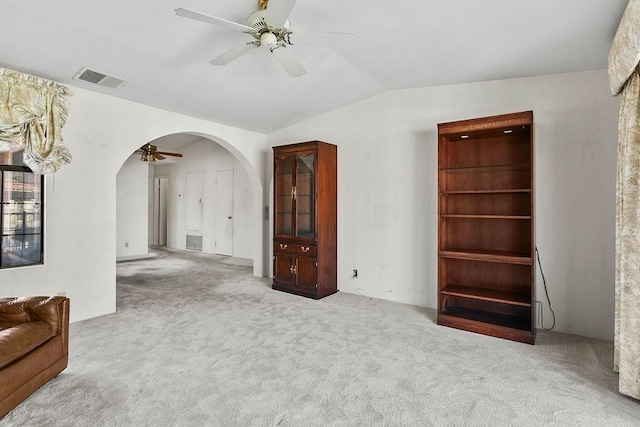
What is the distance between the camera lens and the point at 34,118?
3129mm

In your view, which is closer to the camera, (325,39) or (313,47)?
(325,39)

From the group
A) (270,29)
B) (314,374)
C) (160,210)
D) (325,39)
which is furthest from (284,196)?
(160,210)

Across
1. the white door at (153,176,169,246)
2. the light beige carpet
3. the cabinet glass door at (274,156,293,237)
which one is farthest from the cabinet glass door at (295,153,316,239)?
the white door at (153,176,169,246)

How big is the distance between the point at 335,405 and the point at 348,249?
9.29 feet

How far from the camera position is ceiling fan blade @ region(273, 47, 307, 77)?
262cm

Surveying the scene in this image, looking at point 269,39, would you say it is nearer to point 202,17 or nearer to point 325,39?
point 202,17

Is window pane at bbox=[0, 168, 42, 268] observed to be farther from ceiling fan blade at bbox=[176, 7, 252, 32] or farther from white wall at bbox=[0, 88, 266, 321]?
ceiling fan blade at bbox=[176, 7, 252, 32]

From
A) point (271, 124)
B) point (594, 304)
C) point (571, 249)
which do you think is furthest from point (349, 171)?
point (594, 304)

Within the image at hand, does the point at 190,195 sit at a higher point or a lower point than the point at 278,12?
lower

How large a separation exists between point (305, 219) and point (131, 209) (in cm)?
535

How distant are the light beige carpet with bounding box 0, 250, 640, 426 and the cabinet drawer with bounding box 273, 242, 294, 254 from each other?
41.8 inches

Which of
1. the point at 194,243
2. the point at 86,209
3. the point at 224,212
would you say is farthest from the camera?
the point at 194,243

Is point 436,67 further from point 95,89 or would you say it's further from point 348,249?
point 95,89

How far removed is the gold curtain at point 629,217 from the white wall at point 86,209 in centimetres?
450
